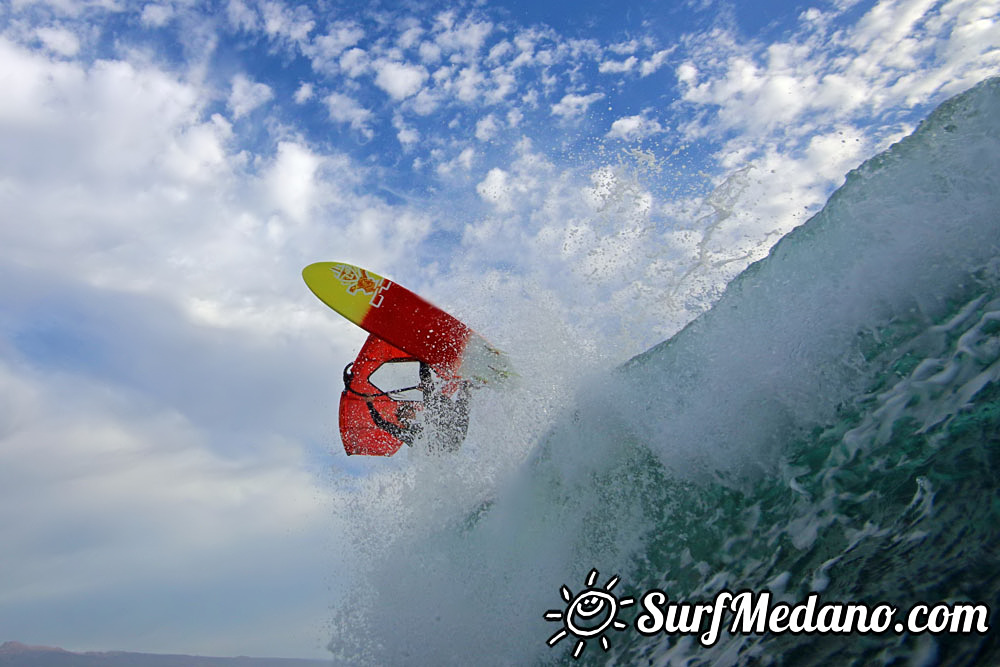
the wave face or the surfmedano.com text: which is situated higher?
the wave face

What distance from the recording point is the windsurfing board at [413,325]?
9625 millimetres

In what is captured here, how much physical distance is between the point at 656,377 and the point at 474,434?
10.8 feet

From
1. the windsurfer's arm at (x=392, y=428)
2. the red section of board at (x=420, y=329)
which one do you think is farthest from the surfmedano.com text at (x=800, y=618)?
the windsurfer's arm at (x=392, y=428)

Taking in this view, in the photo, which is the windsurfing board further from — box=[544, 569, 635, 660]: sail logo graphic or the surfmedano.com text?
the surfmedano.com text

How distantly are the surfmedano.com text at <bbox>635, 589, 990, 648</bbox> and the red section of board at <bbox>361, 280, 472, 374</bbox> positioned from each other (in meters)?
6.06

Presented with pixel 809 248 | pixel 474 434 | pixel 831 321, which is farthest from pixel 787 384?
pixel 474 434

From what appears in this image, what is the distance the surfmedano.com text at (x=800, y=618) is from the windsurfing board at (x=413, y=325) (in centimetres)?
581

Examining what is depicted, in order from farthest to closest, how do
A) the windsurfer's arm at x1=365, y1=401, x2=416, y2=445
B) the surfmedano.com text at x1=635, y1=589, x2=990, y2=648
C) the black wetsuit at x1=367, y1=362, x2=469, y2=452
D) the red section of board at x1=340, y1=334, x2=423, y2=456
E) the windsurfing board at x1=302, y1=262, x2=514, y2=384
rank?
1. the red section of board at x1=340, y1=334, x2=423, y2=456
2. the windsurfer's arm at x1=365, y1=401, x2=416, y2=445
3. the windsurfing board at x1=302, y1=262, x2=514, y2=384
4. the black wetsuit at x1=367, y1=362, x2=469, y2=452
5. the surfmedano.com text at x1=635, y1=589, x2=990, y2=648

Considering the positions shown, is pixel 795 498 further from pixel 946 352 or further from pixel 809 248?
pixel 809 248

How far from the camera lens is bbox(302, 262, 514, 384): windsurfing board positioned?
31.6 feet

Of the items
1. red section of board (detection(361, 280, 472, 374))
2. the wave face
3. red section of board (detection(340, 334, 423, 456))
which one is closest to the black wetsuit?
red section of board (detection(361, 280, 472, 374))

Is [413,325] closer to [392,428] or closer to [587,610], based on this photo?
[392,428]

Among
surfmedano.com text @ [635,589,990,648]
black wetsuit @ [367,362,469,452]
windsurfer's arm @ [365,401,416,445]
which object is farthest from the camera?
windsurfer's arm @ [365,401,416,445]
